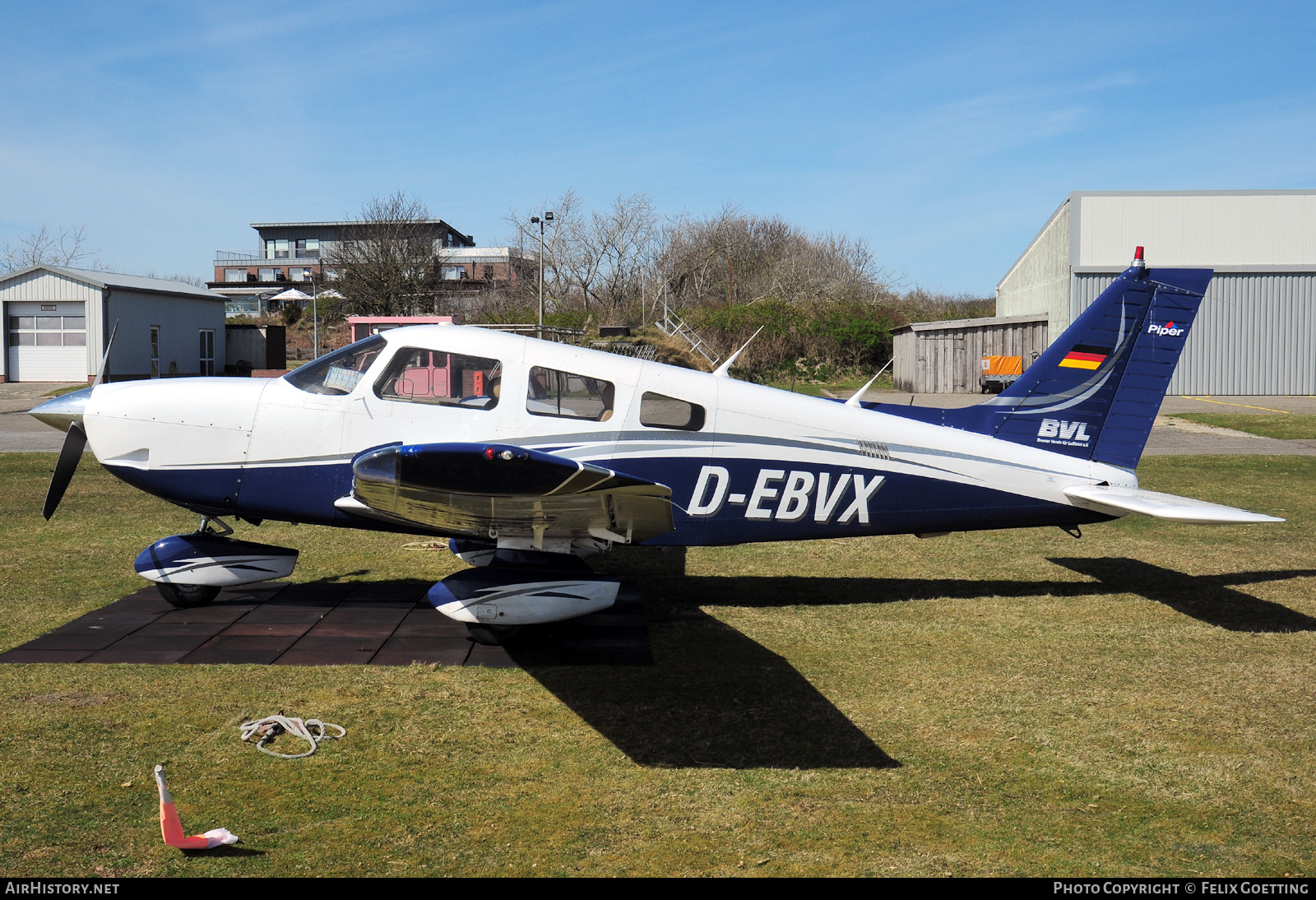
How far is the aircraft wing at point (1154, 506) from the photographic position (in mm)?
6461

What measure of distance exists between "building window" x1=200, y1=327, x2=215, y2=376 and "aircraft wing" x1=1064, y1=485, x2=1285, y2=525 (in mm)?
Answer: 40807

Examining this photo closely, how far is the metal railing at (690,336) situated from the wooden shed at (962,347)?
8120 mm

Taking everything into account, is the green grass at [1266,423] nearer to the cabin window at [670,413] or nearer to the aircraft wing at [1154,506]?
the aircraft wing at [1154,506]

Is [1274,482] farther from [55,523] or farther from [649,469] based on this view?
[55,523]

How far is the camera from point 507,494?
193 inches

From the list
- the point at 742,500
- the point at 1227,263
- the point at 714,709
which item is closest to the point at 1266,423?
the point at 1227,263

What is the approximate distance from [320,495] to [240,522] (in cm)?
487

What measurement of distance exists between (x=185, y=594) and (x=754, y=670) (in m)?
4.60

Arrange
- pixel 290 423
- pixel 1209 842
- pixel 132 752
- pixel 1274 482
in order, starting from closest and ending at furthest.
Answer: pixel 1209 842
pixel 132 752
pixel 290 423
pixel 1274 482

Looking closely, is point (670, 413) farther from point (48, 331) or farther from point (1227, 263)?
point (48, 331)

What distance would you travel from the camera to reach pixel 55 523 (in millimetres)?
10625

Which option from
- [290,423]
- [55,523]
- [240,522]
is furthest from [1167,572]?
[55,523]

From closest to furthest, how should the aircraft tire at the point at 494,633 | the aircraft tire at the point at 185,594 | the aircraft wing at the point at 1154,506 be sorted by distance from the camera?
the aircraft wing at the point at 1154,506 → the aircraft tire at the point at 494,633 → the aircraft tire at the point at 185,594

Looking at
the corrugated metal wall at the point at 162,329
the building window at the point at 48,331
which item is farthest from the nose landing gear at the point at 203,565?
the building window at the point at 48,331
